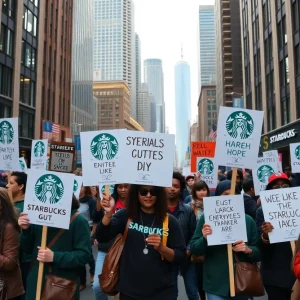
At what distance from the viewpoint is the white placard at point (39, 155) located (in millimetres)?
10242

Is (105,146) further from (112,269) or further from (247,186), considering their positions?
(247,186)

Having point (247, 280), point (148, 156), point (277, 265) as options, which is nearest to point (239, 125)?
point (148, 156)

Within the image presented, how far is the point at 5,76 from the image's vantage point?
34219mm

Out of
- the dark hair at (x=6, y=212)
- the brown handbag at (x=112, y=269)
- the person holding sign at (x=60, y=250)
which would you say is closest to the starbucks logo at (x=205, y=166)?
the person holding sign at (x=60, y=250)

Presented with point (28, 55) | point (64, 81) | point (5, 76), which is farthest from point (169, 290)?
point (64, 81)

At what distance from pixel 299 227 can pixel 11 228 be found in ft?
10.4

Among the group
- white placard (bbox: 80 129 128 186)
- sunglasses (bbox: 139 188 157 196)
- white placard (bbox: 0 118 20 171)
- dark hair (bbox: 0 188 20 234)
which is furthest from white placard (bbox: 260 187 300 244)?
white placard (bbox: 0 118 20 171)

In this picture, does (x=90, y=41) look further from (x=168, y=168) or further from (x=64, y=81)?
(x=168, y=168)

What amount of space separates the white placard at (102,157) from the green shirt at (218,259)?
123cm

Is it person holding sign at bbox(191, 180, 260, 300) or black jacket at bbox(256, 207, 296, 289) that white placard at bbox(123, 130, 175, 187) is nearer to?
person holding sign at bbox(191, 180, 260, 300)

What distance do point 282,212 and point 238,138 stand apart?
103cm

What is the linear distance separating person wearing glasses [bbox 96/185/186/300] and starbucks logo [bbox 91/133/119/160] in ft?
1.64

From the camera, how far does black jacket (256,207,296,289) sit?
433 cm

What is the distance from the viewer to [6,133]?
7.28m
